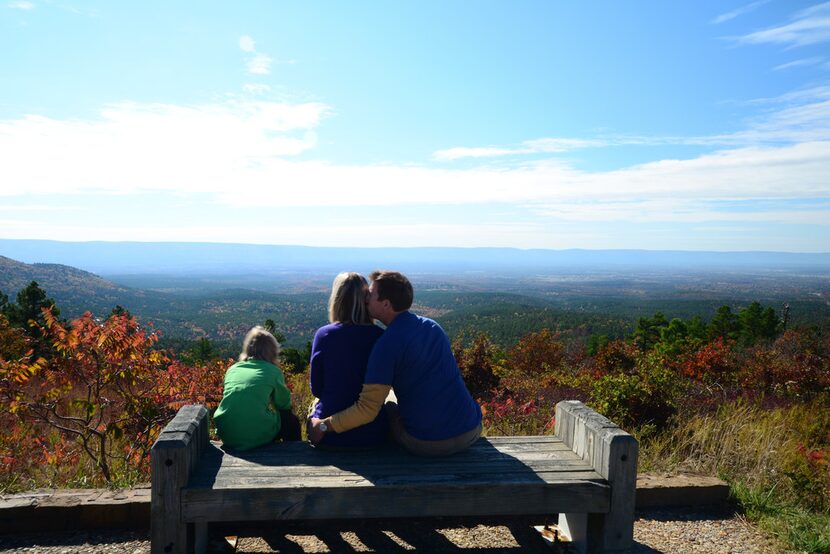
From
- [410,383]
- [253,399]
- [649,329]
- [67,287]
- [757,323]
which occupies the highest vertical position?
[410,383]

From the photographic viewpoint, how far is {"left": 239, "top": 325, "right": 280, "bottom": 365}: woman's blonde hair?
3.14 meters

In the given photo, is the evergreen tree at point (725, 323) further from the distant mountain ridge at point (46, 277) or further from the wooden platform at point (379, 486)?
the distant mountain ridge at point (46, 277)

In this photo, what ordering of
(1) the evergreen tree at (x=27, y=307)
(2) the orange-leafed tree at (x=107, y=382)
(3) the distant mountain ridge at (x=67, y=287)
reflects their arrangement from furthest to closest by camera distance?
1. (3) the distant mountain ridge at (x=67, y=287)
2. (1) the evergreen tree at (x=27, y=307)
3. (2) the orange-leafed tree at (x=107, y=382)

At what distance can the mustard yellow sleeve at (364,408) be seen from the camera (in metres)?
2.79

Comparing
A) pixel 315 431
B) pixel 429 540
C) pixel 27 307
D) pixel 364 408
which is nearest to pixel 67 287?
pixel 27 307

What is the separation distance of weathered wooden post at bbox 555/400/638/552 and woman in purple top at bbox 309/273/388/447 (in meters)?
1.15

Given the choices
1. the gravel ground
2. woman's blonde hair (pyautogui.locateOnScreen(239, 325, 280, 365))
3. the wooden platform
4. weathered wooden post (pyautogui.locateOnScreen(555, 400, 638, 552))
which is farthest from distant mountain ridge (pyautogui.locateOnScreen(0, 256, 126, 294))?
weathered wooden post (pyautogui.locateOnScreen(555, 400, 638, 552))

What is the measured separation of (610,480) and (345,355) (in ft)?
4.82

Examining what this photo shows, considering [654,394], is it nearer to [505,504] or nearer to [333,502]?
[505,504]

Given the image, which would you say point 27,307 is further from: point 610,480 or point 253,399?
point 610,480

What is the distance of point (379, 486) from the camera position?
8.25ft

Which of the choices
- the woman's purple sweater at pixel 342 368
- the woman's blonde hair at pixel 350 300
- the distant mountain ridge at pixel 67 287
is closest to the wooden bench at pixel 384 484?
the woman's purple sweater at pixel 342 368

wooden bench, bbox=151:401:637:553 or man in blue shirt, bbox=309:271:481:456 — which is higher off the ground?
man in blue shirt, bbox=309:271:481:456

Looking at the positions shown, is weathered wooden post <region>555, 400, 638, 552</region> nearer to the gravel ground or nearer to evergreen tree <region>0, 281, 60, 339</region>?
the gravel ground
